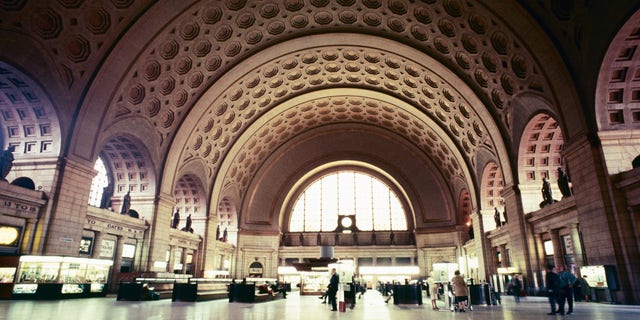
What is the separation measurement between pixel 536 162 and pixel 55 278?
77.2ft

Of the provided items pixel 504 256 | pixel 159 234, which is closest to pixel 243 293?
pixel 159 234

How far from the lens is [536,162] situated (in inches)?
797

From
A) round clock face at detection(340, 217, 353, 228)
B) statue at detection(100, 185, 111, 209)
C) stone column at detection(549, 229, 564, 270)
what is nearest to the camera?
stone column at detection(549, 229, 564, 270)

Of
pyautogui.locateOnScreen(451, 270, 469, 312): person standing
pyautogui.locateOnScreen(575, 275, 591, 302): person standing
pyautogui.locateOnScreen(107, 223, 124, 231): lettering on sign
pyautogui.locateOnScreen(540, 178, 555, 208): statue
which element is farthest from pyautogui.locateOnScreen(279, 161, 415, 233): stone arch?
pyautogui.locateOnScreen(451, 270, 469, 312): person standing

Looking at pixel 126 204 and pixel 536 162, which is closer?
pixel 536 162

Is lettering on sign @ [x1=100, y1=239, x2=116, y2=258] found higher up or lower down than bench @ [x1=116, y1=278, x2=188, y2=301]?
higher up

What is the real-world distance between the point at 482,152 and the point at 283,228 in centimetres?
2091

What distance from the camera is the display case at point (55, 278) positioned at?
13680 mm

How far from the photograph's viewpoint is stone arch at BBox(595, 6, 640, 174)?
42.4 ft

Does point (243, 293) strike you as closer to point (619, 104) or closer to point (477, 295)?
point (477, 295)

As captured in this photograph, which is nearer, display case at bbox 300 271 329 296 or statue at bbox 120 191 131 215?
statue at bbox 120 191 131 215

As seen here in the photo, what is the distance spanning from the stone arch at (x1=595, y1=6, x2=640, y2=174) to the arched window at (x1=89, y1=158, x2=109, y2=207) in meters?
26.3

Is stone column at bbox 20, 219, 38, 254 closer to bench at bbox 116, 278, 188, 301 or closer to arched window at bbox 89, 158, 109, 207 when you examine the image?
bench at bbox 116, 278, 188, 301

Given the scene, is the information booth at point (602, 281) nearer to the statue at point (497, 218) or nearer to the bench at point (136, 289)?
the statue at point (497, 218)
